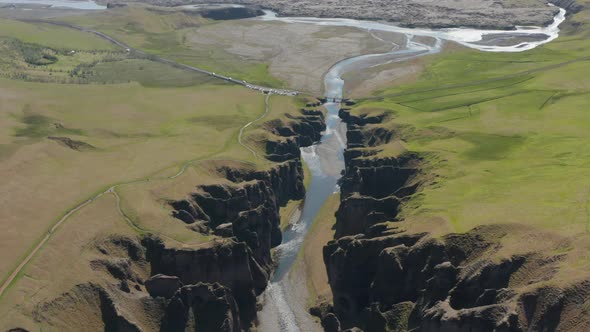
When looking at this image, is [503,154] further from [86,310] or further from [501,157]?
[86,310]

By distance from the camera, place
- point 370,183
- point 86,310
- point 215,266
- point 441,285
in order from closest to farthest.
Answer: point 441,285 < point 86,310 < point 215,266 < point 370,183

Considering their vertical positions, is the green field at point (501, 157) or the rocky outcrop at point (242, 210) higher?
the green field at point (501, 157)

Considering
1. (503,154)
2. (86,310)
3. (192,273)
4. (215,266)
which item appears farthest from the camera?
(503,154)

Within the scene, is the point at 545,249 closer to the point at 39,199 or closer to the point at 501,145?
the point at 501,145

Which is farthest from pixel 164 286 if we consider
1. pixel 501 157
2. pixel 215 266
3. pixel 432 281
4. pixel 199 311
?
pixel 501 157

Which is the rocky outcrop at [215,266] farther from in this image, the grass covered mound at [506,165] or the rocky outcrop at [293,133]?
the rocky outcrop at [293,133]

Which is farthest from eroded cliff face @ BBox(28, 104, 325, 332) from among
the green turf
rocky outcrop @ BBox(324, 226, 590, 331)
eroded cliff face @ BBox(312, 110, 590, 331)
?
the green turf

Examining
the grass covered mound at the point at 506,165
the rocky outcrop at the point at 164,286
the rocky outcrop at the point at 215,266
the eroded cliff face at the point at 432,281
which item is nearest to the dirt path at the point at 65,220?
the rocky outcrop at the point at 215,266

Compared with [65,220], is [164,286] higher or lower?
lower
